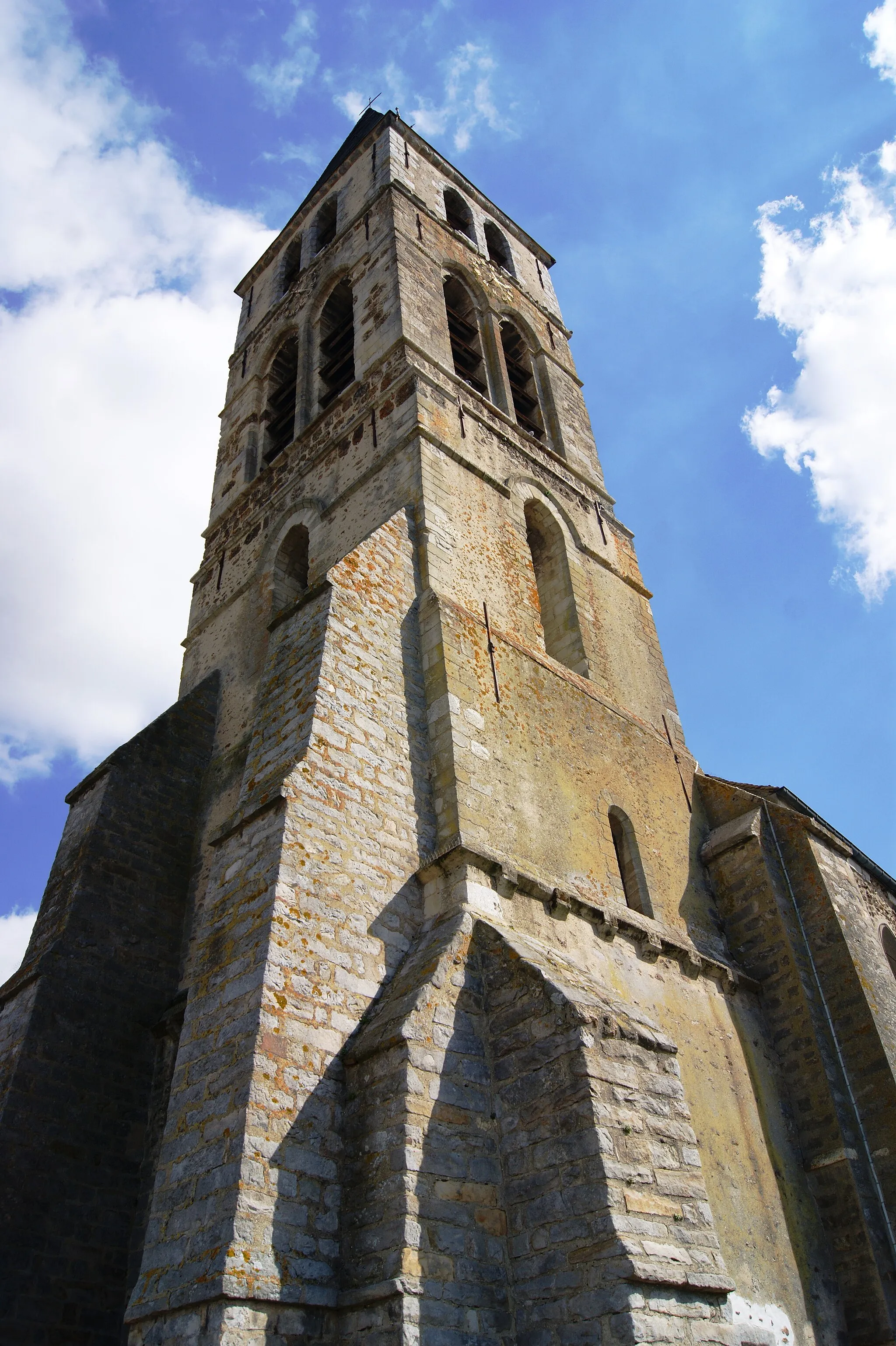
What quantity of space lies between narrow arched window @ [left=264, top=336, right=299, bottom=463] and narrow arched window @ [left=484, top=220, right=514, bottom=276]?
159 inches

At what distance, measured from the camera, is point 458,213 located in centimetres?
1711

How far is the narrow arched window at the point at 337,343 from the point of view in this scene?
44.5 ft


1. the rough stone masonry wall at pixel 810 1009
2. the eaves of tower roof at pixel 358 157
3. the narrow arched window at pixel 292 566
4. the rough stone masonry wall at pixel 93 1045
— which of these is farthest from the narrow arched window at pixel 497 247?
the rough stone masonry wall at pixel 93 1045

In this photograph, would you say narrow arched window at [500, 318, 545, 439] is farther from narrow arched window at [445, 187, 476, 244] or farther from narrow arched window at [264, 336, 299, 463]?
narrow arched window at [264, 336, 299, 463]

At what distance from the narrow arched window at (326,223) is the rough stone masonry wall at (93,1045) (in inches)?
427

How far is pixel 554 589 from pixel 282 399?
614cm

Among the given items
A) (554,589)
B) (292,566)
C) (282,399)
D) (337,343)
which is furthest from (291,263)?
(554,589)

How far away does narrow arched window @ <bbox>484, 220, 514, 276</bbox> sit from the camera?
17094 millimetres

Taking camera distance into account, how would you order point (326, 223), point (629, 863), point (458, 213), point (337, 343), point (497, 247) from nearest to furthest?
point (629, 863) → point (337, 343) → point (458, 213) → point (326, 223) → point (497, 247)

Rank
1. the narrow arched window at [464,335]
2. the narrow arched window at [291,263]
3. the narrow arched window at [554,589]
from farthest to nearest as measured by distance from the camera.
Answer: the narrow arched window at [291,263] → the narrow arched window at [464,335] → the narrow arched window at [554,589]

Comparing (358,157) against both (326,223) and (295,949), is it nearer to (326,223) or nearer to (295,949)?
(326,223)

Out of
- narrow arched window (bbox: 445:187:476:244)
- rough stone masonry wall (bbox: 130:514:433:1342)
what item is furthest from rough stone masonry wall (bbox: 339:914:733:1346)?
narrow arched window (bbox: 445:187:476:244)

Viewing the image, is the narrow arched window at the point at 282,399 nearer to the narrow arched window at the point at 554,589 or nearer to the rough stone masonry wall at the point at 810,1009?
the narrow arched window at the point at 554,589

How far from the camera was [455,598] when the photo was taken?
28.8 ft
